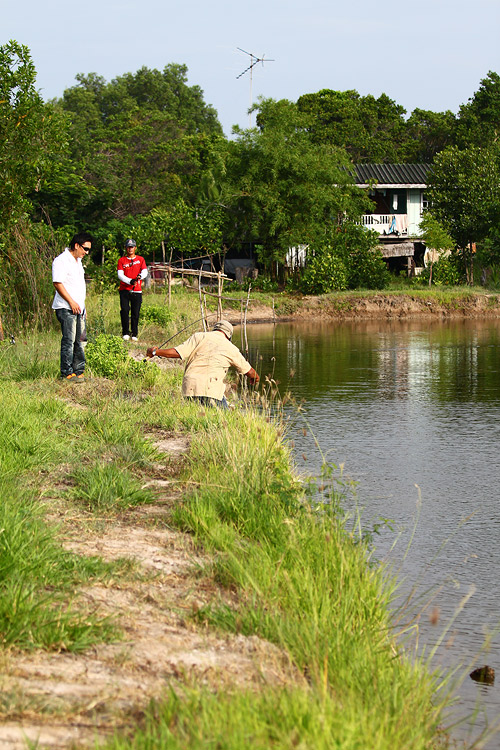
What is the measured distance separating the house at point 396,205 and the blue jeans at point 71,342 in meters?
34.7

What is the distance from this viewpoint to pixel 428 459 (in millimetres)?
11234

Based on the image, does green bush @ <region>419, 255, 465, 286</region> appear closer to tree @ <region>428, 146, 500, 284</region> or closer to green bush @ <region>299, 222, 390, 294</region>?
tree @ <region>428, 146, 500, 284</region>

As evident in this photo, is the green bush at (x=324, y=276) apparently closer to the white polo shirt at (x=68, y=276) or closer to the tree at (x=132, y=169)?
the tree at (x=132, y=169)

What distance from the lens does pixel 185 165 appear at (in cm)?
5103

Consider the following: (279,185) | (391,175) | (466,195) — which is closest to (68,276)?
(279,185)

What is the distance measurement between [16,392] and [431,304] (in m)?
28.8

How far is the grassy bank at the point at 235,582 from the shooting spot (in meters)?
3.61

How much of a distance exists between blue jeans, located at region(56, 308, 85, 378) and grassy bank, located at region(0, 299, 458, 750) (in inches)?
92.0

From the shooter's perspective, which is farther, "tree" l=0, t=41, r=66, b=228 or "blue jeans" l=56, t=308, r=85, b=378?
"tree" l=0, t=41, r=66, b=228

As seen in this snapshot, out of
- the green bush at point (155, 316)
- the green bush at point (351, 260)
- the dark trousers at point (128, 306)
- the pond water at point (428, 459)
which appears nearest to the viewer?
the pond water at point (428, 459)

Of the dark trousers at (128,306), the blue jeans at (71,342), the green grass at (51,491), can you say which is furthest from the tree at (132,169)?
the green grass at (51,491)

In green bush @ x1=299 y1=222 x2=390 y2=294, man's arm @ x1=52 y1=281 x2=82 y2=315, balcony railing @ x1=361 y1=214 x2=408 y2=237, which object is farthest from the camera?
balcony railing @ x1=361 y1=214 x2=408 y2=237

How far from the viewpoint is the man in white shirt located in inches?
464

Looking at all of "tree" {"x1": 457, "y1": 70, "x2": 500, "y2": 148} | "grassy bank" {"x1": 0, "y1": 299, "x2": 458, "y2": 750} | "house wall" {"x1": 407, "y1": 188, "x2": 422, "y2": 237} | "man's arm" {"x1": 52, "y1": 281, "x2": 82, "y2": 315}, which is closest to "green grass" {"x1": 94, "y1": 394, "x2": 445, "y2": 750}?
"grassy bank" {"x1": 0, "y1": 299, "x2": 458, "y2": 750}
